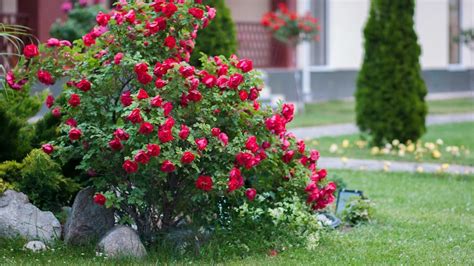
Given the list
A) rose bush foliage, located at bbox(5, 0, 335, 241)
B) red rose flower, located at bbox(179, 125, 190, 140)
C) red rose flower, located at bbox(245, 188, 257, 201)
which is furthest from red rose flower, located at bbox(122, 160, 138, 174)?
red rose flower, located at bbox(245, 188, 257, 201)

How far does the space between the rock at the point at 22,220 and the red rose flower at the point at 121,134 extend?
1.00m

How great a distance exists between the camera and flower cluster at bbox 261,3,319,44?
21.8 m

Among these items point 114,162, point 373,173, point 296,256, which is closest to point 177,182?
point 114,162

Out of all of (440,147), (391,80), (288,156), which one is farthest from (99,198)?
(440,147)

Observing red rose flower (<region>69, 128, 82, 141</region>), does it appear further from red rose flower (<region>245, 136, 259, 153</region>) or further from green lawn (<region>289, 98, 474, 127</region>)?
green lawn (<region>289, 98, 474, 127</region>)

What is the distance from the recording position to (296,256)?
6.81 m

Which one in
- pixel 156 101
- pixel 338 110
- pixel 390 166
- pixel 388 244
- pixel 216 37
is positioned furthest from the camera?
pixel 338 110

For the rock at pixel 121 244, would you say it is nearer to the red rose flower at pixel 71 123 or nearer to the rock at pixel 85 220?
the rock at pixel 85 220

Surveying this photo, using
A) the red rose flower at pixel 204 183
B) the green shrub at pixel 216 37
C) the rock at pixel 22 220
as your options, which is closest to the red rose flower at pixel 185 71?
the red rose flower at pixel 204 183

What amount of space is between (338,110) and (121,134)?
16.8m

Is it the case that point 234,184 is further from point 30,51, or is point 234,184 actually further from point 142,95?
point 30,51

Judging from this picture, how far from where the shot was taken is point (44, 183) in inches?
285

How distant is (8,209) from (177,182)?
1193 millimetres

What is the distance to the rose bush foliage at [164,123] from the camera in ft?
21.3
